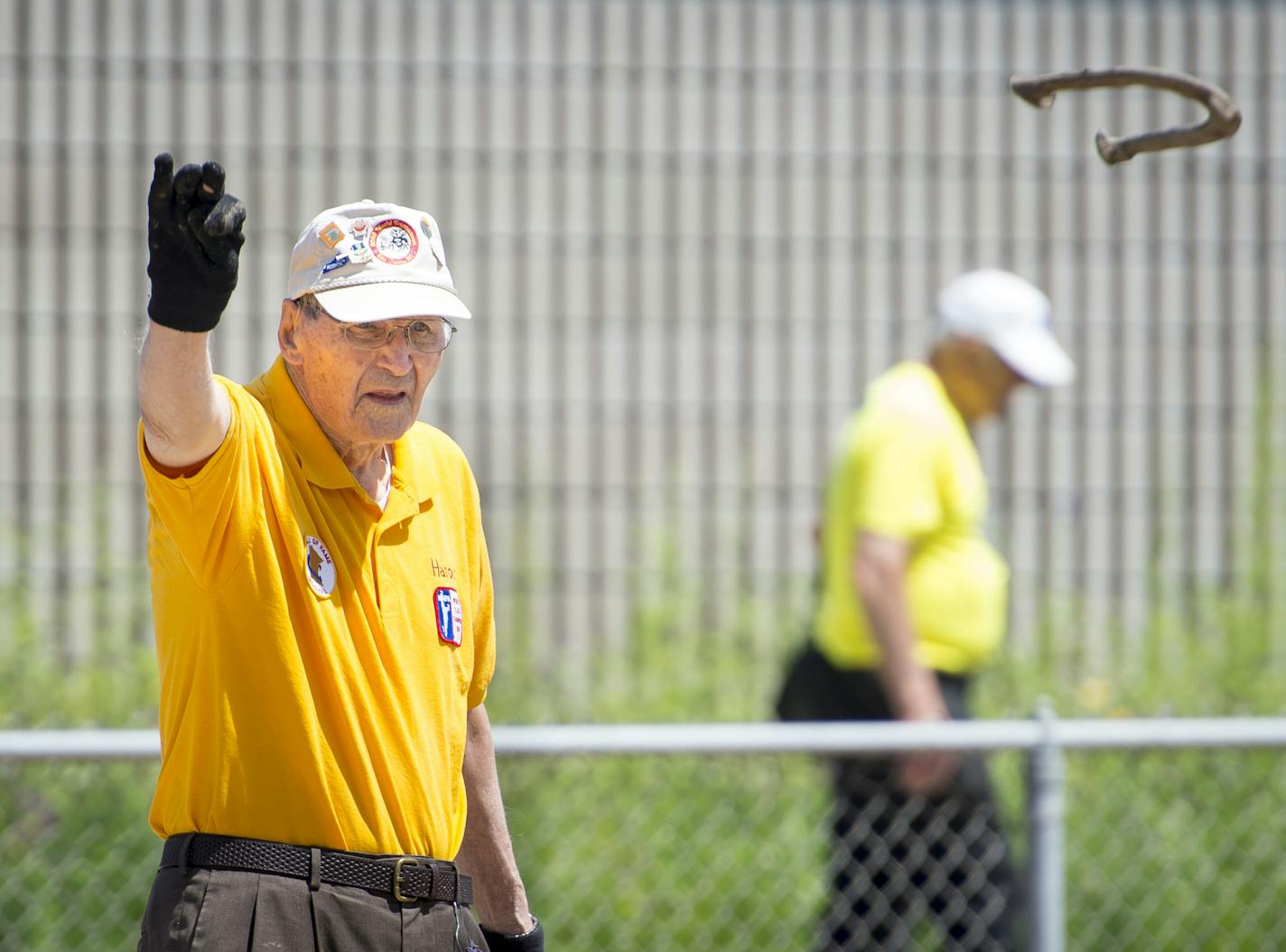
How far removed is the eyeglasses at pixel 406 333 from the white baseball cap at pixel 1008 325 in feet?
7.91

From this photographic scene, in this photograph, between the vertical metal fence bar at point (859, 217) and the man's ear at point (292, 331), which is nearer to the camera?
the man's ear at point (292, 331)

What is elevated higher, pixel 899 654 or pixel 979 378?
pixel 979 378

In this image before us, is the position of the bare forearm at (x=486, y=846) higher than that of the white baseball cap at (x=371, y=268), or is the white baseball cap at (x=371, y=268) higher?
the white baseball cap at (x=371, y=268)

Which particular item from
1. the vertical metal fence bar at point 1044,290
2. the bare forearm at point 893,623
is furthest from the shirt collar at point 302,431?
the vertical metal fence bar at point 1044,290

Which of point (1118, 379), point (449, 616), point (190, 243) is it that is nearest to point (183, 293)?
point (190, 243)

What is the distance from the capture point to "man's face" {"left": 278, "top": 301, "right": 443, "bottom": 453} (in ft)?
7.12

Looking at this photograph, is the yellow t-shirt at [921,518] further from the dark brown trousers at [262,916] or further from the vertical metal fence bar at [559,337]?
the dark brown trousers at [262,916]

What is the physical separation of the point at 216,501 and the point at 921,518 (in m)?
2.45

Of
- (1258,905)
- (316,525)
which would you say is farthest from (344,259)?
(1258,905)

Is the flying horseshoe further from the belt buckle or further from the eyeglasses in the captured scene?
the belt buckle

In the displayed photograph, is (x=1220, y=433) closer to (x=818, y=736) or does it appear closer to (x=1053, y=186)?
(x=1053, y=186)

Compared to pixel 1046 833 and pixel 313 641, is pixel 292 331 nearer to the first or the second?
pixel 313 641

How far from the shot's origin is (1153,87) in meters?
2.29

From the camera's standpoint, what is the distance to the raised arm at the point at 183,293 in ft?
6.08
